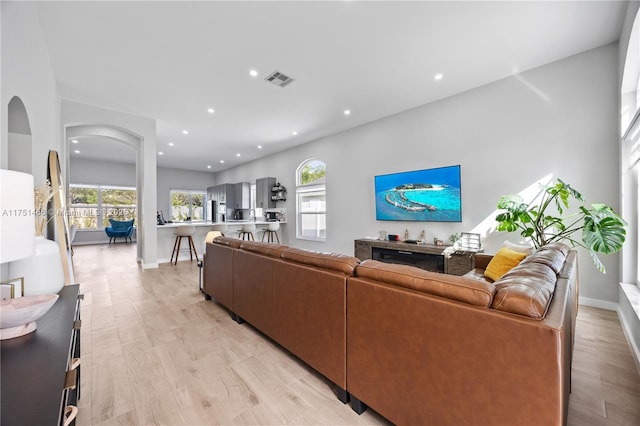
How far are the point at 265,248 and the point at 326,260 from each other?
80 centimetres

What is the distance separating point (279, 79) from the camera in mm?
3715

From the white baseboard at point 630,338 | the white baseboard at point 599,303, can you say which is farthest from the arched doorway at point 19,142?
the white baseboard at point 599,303

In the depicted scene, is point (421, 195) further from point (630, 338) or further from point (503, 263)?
point (630, 338)

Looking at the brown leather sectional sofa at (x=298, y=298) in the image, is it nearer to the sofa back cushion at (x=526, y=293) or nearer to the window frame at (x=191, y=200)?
the sofa back cushion at (x=526, y=293)

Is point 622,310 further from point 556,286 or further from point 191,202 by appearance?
point 191,202

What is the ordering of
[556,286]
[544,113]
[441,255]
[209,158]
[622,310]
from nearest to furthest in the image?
[556,286], [622,310], [544,113], [441,255], [209,158]

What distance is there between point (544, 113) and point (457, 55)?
1.42 meters

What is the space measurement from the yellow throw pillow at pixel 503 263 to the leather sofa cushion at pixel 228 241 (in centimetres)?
251

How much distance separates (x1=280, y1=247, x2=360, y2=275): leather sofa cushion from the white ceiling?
2258mm

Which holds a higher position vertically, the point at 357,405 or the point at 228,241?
the point at 228,241

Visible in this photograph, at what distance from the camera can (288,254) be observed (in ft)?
6.59

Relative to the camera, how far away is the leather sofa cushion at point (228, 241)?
9.08ft

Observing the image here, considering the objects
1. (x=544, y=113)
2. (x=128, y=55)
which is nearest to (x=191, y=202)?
(x=128, y=55)

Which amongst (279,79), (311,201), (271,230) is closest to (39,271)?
(279,79)
